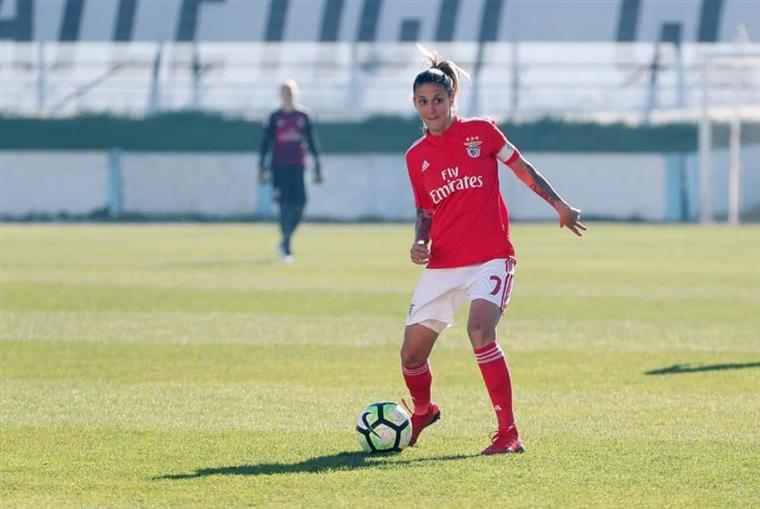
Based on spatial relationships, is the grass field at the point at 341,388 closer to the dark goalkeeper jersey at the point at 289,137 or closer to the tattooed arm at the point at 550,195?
the tattooed arm at the point at 550,195

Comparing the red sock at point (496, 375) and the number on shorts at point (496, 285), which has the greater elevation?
the number on shorts at point (496, 285)

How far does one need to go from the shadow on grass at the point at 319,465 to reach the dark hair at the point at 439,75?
1.64m

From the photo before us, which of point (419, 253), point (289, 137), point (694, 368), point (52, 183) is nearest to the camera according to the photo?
point (419, 253)

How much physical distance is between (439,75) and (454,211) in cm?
62

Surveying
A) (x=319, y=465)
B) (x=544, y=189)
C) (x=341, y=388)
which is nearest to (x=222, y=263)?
(x=341, y=388)

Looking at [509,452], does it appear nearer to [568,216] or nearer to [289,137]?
[568,216]

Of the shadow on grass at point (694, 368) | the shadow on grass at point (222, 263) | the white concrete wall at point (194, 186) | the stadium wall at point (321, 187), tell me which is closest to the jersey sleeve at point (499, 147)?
the shadow on grass at point (694, 368)

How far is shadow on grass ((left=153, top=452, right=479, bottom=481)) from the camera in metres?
6.63

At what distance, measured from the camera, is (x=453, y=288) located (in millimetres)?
7406

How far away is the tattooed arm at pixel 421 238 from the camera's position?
7.27m

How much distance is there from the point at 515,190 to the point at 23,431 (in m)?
29.9

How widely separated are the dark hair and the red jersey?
20 cm

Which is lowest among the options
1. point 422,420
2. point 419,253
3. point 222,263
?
point 222,263

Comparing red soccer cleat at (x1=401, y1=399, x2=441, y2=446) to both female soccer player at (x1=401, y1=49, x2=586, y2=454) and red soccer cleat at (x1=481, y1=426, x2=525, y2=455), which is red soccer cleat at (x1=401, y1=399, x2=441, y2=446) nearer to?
female soccer player at (x1=401, y1=49, x2=586, y2=454)
